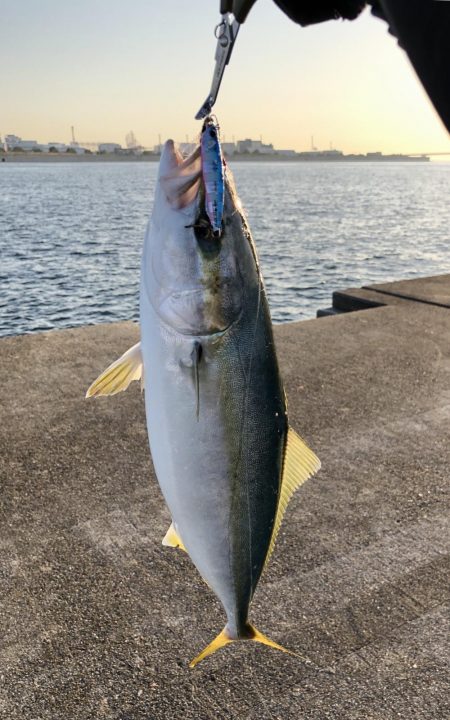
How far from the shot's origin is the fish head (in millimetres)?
1923

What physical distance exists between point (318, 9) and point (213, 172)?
1307mm

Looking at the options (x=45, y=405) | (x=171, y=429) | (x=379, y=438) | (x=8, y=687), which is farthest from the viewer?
(x=45, y=405)

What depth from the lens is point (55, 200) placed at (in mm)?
68188

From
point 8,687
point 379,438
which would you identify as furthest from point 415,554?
point 8,687

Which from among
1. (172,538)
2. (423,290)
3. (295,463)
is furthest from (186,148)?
(423,290)

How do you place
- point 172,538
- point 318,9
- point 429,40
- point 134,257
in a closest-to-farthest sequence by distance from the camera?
point 429,40, point 172,538, point 318,9, point 134,257

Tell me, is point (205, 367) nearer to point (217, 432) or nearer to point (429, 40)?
point (217, 432)

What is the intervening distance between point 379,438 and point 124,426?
7.61 feet

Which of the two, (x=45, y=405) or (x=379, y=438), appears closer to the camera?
(x=379, y=438)

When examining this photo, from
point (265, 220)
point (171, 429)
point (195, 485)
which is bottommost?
point (265, 220)

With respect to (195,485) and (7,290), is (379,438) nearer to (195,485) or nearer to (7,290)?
(195,485)

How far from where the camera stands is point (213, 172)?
185 centimetres

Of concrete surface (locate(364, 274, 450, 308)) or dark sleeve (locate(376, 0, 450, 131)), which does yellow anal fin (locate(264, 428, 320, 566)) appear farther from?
concrete surface (locate(364, 274, 450, 308))

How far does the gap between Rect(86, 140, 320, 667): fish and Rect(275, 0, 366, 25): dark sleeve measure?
1.12 m
